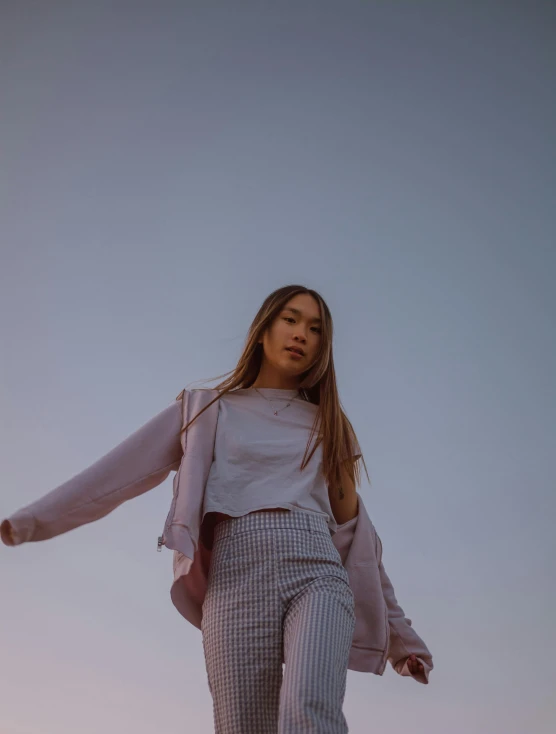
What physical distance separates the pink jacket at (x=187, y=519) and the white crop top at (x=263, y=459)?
0.17ft

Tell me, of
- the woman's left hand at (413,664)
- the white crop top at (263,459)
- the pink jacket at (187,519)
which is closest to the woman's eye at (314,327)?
the white crop top at (263,459)

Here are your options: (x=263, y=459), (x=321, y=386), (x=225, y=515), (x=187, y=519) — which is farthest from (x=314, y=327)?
(x=187, y=519)

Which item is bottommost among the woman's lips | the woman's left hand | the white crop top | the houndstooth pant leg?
the woman's left hand

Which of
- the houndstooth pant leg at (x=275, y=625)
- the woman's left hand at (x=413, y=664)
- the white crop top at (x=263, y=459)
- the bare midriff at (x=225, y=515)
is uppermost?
the white crop top at (x=263, y=459)

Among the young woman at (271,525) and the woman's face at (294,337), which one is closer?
the young woman at (271,525)

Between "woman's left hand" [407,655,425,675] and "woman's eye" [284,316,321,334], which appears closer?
"woman's left hand" [407,655,425,675]

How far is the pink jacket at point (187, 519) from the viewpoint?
2494mm

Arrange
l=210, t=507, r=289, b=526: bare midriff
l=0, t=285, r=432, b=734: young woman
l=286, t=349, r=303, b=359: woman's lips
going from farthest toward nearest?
l=286, t=349, r=303, b=359: woman's lips → l=210, t=507, r=289, b=526: bare midriff → l=0, t=285, r=432, b=734: young woman

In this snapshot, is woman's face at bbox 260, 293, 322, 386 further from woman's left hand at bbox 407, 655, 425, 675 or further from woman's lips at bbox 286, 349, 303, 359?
woman's left hand at bbox 407, 655, 425, 675

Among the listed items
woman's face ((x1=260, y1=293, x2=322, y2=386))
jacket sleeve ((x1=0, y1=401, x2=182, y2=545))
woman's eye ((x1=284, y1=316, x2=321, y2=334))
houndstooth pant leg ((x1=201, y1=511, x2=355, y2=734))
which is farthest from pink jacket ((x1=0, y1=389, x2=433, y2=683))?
woman's eye ((x1=284, y1=316, x2=321, y2=334))

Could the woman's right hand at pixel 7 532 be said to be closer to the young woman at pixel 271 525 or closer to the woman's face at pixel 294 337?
the young woman at pixel 271 525

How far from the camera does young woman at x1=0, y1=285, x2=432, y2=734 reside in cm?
229

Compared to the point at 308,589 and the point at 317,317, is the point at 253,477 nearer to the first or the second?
the point at 308,589

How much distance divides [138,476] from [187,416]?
0.91ft
